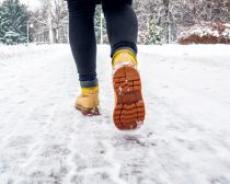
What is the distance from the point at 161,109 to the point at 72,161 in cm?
97

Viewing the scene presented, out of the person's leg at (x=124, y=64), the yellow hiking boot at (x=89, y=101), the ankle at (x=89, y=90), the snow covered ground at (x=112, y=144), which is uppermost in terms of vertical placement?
the person's leg at (x=124, y=64)

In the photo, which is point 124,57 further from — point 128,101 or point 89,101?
point 89,101

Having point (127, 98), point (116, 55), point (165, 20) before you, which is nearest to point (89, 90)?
point (116, 55)

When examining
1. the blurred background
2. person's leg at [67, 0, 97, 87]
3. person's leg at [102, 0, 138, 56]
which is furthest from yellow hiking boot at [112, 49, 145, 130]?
the blurred background

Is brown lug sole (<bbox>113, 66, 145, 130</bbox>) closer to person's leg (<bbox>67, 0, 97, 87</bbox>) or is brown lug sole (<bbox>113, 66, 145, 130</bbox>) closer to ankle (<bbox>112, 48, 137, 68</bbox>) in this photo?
ankle (<bbox>112, 48, 137, 68</bbox>)

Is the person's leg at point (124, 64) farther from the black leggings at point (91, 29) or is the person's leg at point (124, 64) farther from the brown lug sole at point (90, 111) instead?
the brown lug sole at point (90, 111)

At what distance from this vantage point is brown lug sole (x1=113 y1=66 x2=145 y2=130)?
1.41 metres

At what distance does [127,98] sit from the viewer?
142 cm

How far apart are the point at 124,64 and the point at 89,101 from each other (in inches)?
17.1

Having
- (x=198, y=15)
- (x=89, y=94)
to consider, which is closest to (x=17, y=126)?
(x=89, y=94)

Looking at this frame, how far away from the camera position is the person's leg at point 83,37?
5.90 feet

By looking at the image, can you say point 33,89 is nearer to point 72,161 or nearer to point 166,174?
point 72,161

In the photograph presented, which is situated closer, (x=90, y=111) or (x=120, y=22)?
(x=120, y=22)

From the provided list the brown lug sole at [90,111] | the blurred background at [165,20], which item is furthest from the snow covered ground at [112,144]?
the blurred background at [165,20]
